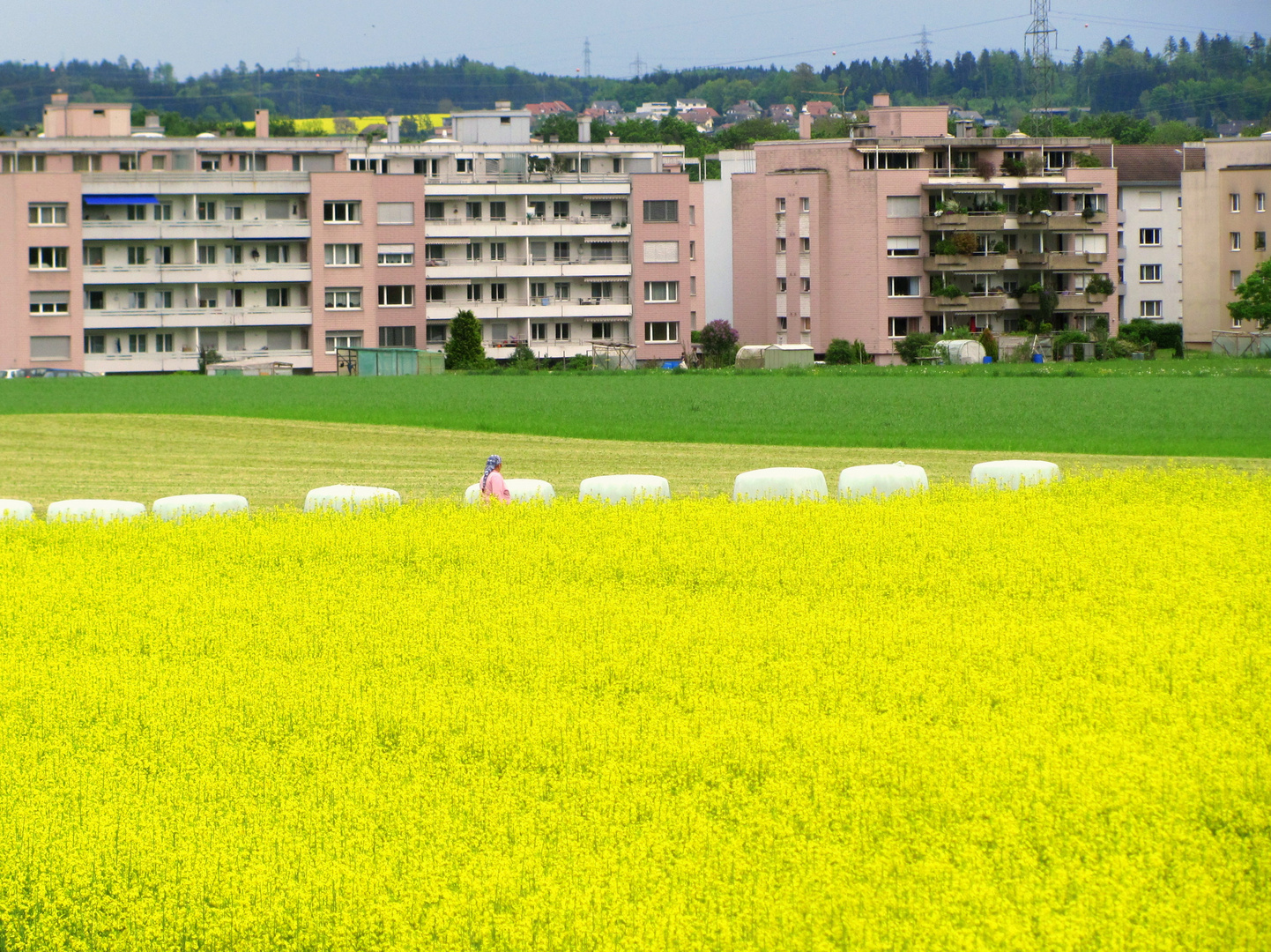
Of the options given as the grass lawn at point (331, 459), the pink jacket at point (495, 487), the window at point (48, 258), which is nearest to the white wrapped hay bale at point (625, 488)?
the grass lawn at point (331, 459)

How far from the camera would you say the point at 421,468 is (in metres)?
42.1

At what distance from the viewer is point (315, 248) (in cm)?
12525

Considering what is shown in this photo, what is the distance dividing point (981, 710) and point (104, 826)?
702 cm

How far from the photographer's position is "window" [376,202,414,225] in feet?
424

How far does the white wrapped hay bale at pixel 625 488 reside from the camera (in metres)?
29.9

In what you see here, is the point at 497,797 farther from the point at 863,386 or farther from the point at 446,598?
the point at 863,386

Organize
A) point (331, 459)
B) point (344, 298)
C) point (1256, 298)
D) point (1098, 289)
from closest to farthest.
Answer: point (331, 459) → point (1256, 298) → point (1098, 289) → point (344, 298)

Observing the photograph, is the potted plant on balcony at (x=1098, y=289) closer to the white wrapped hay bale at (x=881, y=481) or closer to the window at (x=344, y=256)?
the window at (x=344, y=256)

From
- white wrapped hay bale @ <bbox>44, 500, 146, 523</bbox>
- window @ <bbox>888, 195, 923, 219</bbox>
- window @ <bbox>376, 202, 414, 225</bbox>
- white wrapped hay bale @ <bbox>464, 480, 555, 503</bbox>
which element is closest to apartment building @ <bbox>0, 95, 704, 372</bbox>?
window @ <bbox>376, 202, 414, 225</bbox>

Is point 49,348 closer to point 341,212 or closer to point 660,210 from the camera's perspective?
point 341,212

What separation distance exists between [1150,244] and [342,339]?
245 feet

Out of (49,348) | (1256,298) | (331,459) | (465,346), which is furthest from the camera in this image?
(1256,298)

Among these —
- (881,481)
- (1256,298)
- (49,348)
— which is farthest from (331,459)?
(1256,298)

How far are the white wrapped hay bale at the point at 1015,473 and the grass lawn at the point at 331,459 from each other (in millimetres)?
3866
